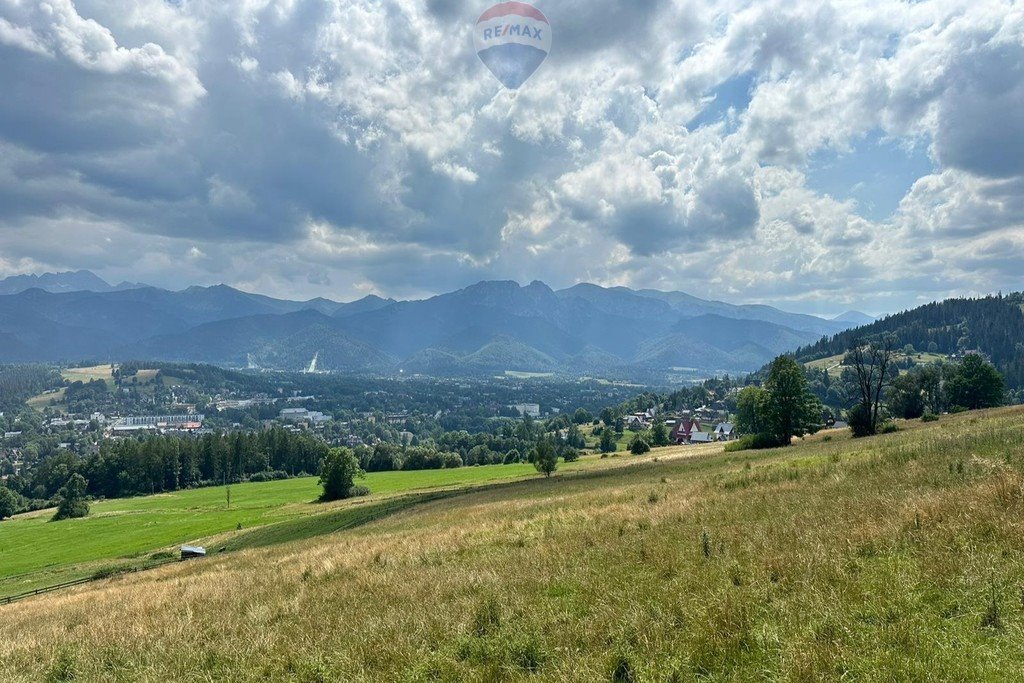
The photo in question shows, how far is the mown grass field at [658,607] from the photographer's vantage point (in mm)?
6086

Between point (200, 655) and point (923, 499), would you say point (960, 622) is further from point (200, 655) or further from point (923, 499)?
point (200, 655)

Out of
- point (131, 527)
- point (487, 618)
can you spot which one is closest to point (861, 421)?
point (487, 618)

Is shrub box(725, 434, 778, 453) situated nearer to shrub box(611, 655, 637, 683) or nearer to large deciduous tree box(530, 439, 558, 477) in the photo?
large deciduous tree box(530, 439, 558, 477)

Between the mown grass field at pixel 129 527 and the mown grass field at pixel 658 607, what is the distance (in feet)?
135

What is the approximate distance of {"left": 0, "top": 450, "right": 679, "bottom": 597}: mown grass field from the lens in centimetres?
4778

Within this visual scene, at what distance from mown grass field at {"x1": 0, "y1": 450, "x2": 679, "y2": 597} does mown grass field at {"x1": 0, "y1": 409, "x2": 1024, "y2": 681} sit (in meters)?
41.3

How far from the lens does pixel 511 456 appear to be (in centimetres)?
14138

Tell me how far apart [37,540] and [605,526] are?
3436 inches

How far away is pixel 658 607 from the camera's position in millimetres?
7816

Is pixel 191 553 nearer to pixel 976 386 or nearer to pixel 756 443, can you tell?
pixel 756 443

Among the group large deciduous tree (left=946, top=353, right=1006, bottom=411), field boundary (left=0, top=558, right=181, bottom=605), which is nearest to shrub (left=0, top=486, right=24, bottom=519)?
field boundary (left=0, top=558, right=181, bottom=605)

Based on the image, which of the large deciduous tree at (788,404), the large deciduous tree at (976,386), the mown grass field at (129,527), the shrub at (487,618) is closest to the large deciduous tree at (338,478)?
the mown grass field at (129,527)

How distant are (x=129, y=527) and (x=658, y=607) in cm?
8627

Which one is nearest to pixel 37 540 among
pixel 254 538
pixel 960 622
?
pixel 254 538
